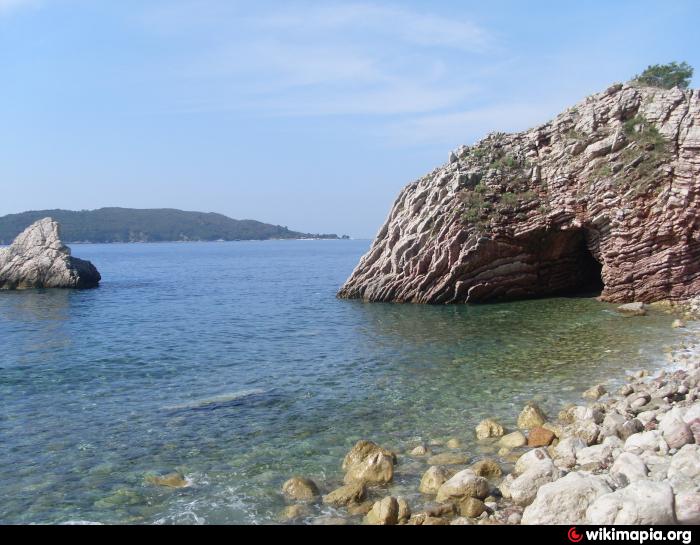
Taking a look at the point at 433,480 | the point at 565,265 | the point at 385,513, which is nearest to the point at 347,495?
the point at 385,513

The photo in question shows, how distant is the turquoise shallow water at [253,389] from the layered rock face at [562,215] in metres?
3.16

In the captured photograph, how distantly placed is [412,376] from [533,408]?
670 centimetres

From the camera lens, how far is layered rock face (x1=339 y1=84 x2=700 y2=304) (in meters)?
36.3

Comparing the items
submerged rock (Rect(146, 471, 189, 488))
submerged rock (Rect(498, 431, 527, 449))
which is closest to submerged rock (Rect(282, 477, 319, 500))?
submerged rock (Rect(146, 471, 189, 488))

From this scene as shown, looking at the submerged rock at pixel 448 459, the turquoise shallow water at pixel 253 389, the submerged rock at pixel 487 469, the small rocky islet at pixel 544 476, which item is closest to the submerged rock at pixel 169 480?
the turquoise shallow water at pixel 253 389

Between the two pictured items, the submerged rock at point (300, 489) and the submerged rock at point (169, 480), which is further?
the submerged rock at point (169, 480)

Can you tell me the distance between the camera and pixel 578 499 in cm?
1017

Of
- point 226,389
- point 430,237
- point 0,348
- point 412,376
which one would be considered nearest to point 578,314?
point 430,237

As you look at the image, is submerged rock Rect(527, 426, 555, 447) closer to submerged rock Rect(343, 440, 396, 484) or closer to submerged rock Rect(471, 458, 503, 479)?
submerged rock Rect(471, 458, 503, 479)

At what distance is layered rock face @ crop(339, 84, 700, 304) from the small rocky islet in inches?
858

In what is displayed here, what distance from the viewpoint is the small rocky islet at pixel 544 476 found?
9.69m

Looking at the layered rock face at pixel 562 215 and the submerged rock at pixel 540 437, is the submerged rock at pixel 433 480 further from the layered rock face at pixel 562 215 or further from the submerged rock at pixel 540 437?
the layered rock face at pixel 562 215
